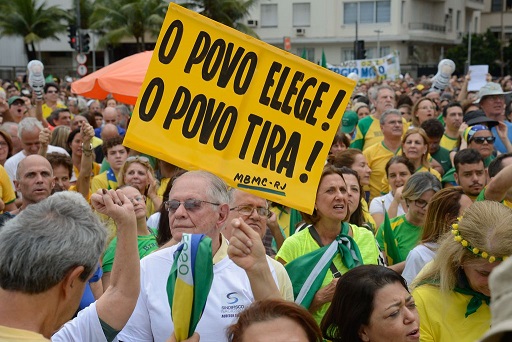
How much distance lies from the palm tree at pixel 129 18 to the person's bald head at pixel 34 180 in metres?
47.0

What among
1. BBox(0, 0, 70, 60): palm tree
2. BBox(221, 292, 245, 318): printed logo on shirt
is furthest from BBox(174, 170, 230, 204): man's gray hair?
BBox(0, 0, 70, 60): palm tree

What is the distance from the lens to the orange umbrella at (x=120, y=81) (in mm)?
11109

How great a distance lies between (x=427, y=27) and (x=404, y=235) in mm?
58938

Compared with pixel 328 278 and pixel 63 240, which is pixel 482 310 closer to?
pixel 328 278

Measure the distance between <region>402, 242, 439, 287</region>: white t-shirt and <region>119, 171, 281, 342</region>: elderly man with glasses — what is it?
4.16ft

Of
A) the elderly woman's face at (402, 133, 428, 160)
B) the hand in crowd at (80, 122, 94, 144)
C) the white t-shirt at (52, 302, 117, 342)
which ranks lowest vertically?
the elderly woman's face at (402, 133, 428, 160)

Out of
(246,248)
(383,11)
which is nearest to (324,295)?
(246,248)

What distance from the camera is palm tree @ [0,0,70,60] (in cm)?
5533

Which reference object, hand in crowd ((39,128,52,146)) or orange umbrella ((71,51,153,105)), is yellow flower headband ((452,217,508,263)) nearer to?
hand in crowd ((39,128,52,146))

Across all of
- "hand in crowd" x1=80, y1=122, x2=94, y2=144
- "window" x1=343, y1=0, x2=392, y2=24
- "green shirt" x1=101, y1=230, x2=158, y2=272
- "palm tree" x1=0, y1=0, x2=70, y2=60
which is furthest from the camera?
"window" x1=343, y1=0, x2=392, y2=24

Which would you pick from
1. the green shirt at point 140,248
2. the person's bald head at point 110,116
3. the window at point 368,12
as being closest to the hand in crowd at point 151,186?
the green shirt at point 140,248

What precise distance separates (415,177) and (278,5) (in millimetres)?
55819

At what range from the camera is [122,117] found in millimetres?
14031

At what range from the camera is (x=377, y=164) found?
9047mm
